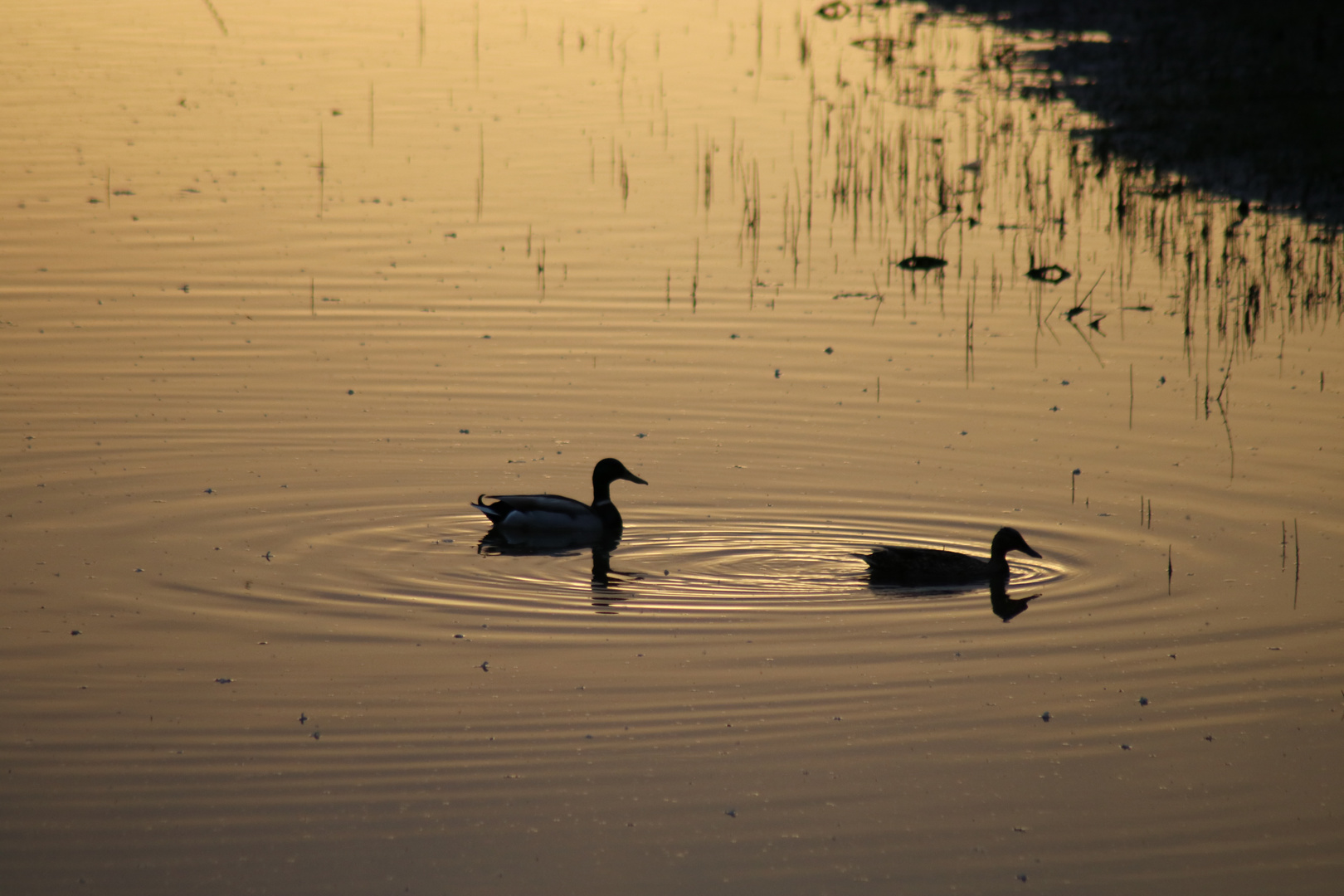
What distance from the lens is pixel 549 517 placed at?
1212cm

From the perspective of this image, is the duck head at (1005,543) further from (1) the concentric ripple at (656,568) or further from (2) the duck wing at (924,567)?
(1) the concentric ripple at (656,568)

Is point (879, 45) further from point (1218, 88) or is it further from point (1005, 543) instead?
point (1005, 543)

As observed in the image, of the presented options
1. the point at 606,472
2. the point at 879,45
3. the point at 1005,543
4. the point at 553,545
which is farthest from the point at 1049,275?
the point at 879,45

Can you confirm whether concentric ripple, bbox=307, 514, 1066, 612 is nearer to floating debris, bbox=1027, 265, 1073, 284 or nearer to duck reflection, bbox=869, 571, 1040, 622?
duck reflection, bbox=869, 571, 1040, 622

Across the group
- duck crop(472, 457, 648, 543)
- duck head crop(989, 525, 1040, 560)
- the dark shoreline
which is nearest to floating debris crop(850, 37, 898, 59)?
the dark shoreline

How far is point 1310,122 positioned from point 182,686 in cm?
2029

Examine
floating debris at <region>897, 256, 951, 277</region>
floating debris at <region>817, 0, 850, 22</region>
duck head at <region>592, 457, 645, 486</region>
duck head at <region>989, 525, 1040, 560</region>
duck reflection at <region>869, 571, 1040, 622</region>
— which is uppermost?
floating debris at <region>817, 0, 850, 22</region>

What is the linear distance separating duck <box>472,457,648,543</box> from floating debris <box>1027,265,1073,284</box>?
8326 millimetres

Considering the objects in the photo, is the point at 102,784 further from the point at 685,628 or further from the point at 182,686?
the point at 685,628

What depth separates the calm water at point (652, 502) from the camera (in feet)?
25.7

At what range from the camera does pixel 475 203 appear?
21672 mm

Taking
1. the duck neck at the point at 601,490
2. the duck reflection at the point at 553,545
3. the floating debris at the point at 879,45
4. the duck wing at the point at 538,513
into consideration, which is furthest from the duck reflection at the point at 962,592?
the floating debris at the point at 879,45

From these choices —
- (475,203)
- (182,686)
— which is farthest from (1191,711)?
(475,203)

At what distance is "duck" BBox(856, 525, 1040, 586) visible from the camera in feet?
36.6
